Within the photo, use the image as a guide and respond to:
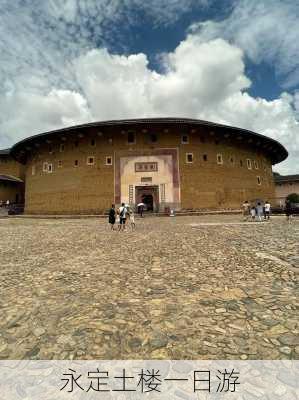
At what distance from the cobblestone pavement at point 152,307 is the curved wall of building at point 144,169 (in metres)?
20.0

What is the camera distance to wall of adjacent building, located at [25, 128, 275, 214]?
25.7 meters

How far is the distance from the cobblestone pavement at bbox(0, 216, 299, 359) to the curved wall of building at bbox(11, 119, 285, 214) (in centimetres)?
2004

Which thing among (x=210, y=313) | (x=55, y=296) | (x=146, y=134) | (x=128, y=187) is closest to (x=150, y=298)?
(x=210, y=313)

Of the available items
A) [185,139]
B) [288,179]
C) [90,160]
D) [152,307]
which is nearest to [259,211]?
[185,139]

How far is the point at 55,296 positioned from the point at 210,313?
84.6 inches

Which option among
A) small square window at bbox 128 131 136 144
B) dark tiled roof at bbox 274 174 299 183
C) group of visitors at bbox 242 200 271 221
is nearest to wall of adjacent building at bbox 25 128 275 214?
small square window at bbox 128 131 136 144

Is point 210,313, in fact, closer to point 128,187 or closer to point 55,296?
point 55,296

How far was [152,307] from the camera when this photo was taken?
3.04 m

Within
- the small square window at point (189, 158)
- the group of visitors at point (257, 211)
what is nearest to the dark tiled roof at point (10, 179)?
the small square window at point (189, 158)

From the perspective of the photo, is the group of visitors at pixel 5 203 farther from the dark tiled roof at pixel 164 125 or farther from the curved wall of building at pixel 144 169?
the curved wall of building at pixel 144 169

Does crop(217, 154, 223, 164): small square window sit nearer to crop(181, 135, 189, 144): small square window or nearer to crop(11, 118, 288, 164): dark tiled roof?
crop(11, 118, 288, 164): dark tiled roof

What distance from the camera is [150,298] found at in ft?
10.9

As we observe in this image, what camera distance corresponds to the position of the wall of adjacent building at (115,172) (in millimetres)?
25703

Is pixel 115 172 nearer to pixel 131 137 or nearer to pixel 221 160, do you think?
pixel 131 137
